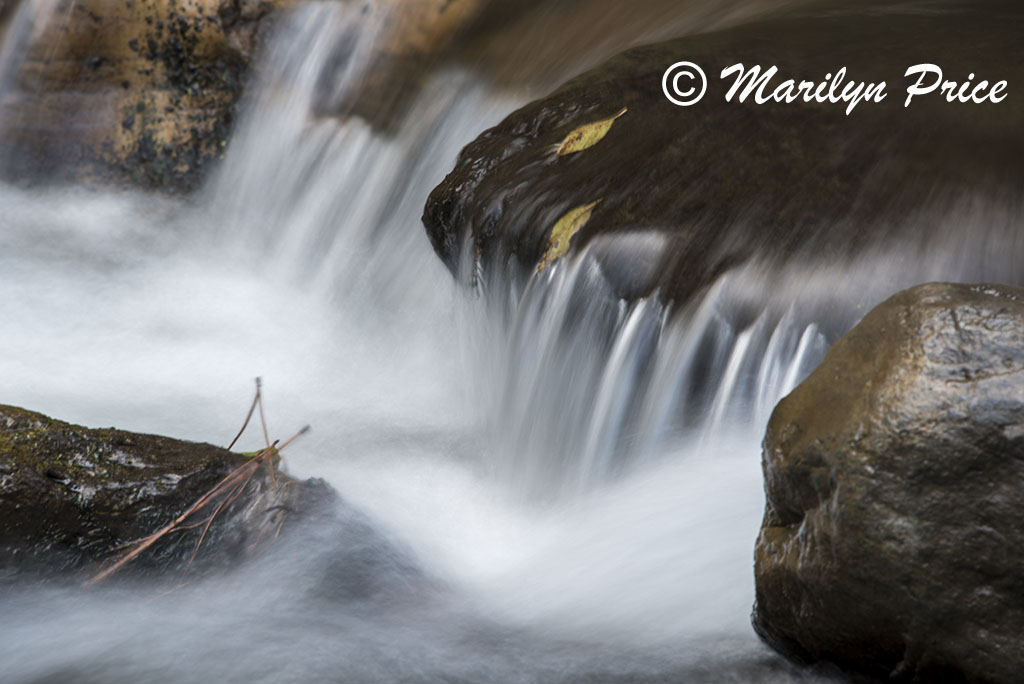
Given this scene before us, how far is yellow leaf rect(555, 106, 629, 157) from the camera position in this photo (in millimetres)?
4137

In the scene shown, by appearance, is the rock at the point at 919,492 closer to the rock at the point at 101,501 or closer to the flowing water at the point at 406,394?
the flowing water at the point at 406,394

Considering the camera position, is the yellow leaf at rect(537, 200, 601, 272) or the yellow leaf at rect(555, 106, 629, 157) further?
the yellow leaf at rect(555, 106, 629, 157)

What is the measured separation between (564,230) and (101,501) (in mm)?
1854

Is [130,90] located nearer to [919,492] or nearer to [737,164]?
[737,164]

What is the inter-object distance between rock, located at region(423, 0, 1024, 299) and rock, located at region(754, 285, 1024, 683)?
53.5 inches

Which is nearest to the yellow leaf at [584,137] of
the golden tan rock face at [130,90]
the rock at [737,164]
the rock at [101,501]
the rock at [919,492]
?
the rock at [737,164]

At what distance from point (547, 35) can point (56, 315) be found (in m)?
3.02

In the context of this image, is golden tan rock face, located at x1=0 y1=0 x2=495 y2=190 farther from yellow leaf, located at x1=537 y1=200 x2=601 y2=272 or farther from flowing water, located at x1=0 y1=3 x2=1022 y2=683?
yellow leaf, located at x1=537 y1=200 x2=601 y2=272

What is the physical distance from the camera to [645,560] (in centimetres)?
327
